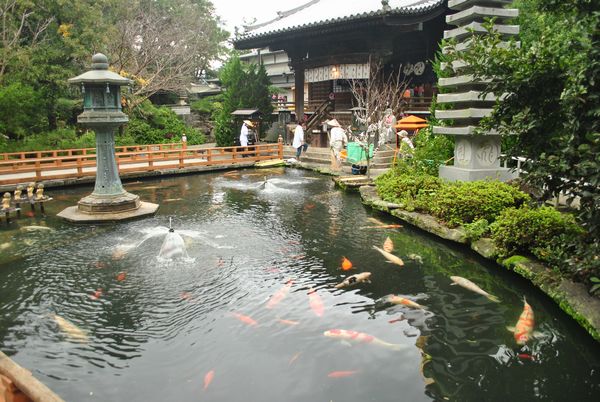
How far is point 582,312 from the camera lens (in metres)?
6.30

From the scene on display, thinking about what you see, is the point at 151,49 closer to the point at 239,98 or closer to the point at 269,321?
the point at 239,98

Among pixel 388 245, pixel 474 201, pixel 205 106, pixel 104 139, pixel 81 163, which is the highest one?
pixel 205 106

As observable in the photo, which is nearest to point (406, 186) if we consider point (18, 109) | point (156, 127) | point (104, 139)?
point (104, 139)

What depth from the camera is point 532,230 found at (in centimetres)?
817

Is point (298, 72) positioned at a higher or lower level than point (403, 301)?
higher

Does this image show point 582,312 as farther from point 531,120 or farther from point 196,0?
point 196,0

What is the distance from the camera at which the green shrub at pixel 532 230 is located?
789cm

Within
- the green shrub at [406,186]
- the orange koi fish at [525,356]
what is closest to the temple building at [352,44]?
the green shrub at [406,186]

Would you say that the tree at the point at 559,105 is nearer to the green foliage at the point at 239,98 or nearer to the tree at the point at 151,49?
the green foliage at the point at 239,98

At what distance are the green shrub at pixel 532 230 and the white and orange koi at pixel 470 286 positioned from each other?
1050mm

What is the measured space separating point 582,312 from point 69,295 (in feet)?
24.8

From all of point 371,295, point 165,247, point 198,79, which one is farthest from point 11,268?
point 198,79

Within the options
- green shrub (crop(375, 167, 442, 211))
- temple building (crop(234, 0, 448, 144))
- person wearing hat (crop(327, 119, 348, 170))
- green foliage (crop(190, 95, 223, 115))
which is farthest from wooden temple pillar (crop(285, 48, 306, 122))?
green shrub (crop(375, 167, 442, 211))

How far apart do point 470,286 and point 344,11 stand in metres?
18.5
